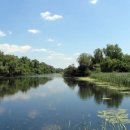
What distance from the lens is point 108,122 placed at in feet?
39.2

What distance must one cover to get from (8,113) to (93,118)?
5.33m

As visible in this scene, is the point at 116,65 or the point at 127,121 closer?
the point at 127,121

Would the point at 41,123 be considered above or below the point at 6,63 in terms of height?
below

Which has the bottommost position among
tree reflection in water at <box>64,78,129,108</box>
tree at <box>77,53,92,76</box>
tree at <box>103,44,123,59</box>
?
tree reflection in water at <box>64,78,129,108</box>

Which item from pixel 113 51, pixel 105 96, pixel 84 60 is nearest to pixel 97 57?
pixel 113 51

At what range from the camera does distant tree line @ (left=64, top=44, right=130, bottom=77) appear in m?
70.8

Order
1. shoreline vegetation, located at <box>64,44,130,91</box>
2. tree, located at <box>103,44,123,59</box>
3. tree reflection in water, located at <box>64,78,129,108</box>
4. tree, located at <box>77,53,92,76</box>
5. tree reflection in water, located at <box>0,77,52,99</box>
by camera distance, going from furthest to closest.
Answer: tree, located at <box>103,44,123,59</box>
tree, located at <box>77,53,92,76</box>
shoreline vegetation, located at <box>64,44,130,91</box>
tree reflection in water, located at <box>0,77,52,99</box>
tree reflection in water, located at <box>64,78,129,108</box>

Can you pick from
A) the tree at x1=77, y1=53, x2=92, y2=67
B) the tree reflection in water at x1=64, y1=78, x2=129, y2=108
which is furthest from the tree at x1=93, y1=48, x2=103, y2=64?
the tree reflection in water at x1=64, y1=78, x2=129, y2=108

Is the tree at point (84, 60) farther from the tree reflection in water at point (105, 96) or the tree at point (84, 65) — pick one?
the tree reflection in water at point (105, 96)

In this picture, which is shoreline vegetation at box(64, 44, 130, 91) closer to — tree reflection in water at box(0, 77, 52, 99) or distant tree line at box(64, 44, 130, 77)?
distant tree line at box(64, 44, 130, 77)

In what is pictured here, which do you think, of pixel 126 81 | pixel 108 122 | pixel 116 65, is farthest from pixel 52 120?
pixel 116 65

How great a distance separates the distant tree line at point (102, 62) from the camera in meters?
70.8

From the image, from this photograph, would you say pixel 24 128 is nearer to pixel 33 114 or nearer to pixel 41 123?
pixel 41 123

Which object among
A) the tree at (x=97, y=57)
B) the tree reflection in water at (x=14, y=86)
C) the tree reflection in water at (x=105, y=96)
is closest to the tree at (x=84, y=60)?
the tree at (x=97, y=57)
